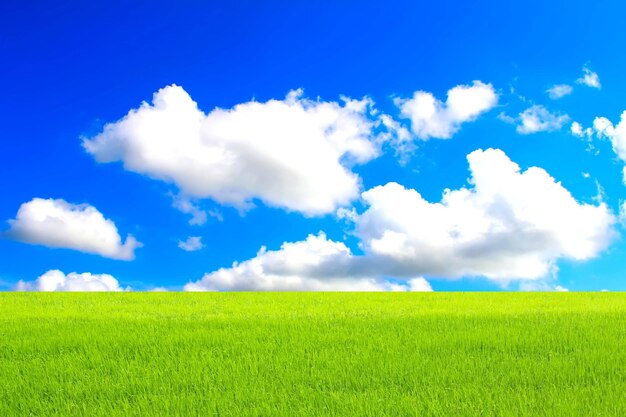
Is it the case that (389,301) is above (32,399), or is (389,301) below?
above

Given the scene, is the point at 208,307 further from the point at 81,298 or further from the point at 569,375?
the point at 569,375

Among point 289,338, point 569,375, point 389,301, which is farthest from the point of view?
point 389,301

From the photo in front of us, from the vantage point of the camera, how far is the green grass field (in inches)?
313

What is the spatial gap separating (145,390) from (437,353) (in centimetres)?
524

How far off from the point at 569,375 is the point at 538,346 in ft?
6.92

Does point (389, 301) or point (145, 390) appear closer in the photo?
point (145, 390)

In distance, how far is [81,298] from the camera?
77.3 ft

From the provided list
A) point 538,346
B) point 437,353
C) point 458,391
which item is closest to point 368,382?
point 458,391

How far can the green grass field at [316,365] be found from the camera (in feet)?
26.1

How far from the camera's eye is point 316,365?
9836 mm

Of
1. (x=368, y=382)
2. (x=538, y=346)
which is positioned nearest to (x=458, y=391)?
(x=368, y=382)

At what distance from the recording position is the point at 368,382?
8.87 metres

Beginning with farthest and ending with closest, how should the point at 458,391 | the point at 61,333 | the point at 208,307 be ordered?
the point at 208,307 < the point at 61,333 < the point at 458,391

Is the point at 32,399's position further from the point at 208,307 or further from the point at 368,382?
the point at 208,307
